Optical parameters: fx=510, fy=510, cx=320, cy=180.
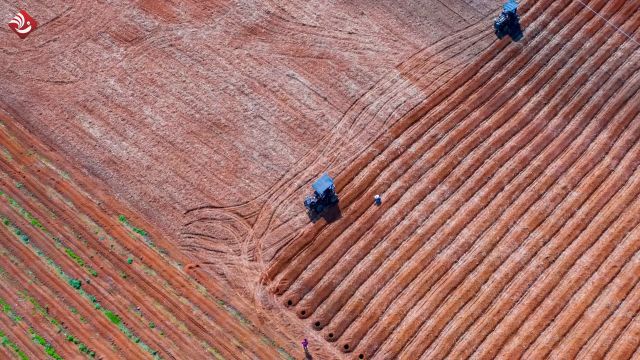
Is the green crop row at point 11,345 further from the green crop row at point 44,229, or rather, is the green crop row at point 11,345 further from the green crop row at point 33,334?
the green crop row at point 44,229

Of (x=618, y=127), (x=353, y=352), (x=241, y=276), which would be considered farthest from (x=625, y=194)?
(x=241, y=276)

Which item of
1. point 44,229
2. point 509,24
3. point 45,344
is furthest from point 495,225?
point 44,229

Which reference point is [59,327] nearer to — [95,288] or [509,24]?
[95,288]

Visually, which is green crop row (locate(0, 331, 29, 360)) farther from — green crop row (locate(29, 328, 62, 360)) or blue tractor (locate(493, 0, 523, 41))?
blue tractor (locate(493, 0, 523, 41))

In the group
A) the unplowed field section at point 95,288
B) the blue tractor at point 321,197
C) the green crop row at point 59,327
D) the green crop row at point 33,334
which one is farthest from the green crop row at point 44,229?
the blue tractor at point 321,197

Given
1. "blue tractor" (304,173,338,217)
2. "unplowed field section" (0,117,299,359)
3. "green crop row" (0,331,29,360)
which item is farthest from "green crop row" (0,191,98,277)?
"blue tractor" (304,173,338,217)

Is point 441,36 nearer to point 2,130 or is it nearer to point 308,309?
point 308,309
